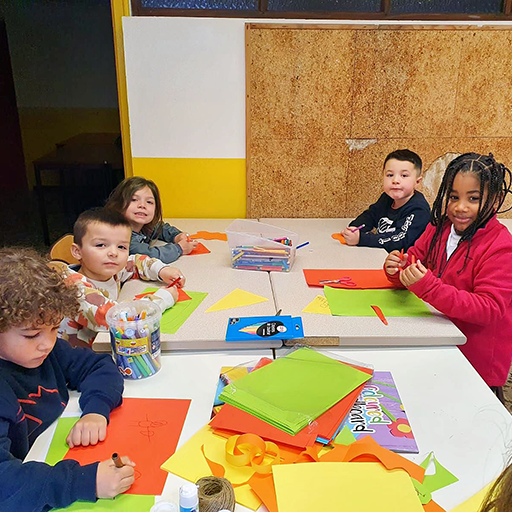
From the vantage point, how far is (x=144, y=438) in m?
1.01

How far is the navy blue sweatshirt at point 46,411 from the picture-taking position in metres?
0.82

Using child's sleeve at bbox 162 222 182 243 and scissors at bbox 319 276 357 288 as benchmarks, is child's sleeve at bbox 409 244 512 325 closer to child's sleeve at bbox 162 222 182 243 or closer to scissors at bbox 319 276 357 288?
scissors at bbox 319 276 357 288

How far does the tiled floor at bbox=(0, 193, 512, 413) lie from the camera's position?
4.30 m

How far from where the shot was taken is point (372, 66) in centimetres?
257

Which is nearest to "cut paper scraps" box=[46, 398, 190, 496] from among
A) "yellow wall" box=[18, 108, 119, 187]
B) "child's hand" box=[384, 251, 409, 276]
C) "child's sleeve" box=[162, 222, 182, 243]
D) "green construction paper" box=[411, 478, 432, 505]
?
"green construction paper" box=[411, 478, 432, 505]

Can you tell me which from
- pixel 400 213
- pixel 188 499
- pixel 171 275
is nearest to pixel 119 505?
pixel 188 499

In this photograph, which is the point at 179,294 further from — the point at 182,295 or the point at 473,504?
the point at 473,504

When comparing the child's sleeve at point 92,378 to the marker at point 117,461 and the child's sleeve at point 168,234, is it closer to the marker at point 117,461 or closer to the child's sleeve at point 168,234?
the marker at point 117,461

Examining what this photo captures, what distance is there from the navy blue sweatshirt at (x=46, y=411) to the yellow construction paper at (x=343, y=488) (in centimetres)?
34

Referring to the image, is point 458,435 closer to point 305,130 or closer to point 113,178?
point 305,130

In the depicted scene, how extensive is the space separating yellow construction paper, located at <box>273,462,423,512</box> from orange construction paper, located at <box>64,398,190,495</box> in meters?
0.23

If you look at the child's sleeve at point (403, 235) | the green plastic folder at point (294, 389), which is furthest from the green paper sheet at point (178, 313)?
the child's sleeve at point (403, 235)

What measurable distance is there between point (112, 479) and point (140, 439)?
0.50 feet

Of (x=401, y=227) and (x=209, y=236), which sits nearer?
(x=401, y=227)
